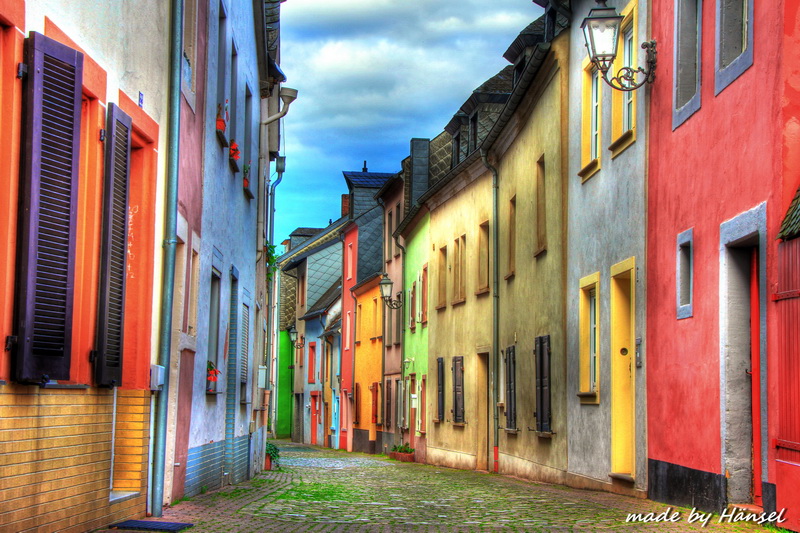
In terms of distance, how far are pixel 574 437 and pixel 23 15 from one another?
11.4 metres

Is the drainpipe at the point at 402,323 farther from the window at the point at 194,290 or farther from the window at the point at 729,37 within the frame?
the window at the point at 729,37

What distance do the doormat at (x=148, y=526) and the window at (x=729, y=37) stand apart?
19.9 feet

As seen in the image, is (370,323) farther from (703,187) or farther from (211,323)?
(703,187)

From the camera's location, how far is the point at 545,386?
1762cm

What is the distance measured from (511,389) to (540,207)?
12.7 ft

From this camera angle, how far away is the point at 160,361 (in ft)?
32.8

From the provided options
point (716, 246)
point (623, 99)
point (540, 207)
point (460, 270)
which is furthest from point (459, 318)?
point (716, 246)

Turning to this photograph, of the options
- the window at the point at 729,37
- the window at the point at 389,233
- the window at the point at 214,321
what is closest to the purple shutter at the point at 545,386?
the window at the point at 214,321

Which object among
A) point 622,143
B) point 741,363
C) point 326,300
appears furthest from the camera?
point 326,300

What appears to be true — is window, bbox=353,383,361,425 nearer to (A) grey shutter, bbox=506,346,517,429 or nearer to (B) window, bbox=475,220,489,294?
(B) window, bbox=475,220,489,294

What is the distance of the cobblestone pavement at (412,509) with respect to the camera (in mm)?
9383

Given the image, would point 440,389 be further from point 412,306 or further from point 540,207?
point 540,207

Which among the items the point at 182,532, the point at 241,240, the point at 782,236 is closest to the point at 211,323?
the point at 241,240

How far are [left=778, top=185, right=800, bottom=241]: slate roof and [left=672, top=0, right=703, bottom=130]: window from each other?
2.92 m
